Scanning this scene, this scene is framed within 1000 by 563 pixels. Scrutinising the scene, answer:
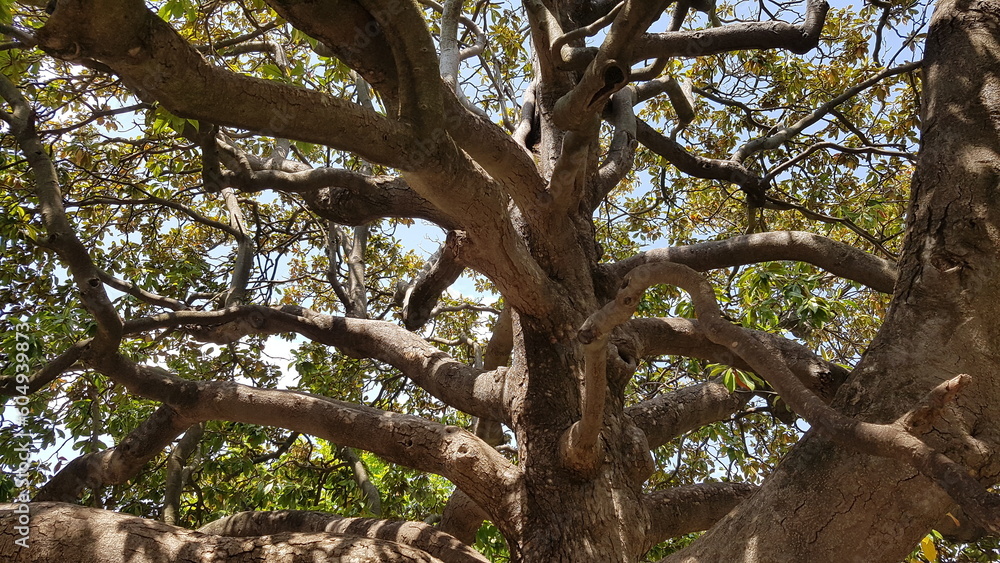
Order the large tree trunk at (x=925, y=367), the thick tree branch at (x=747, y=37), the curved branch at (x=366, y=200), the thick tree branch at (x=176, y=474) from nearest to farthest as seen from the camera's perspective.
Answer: the large tree trunk at (x=925, y=367) → the thick tree branch at (x=747, y=37) → the curved branch at (x=366, y=200) → the thick tree branch at (x=176, y=474)

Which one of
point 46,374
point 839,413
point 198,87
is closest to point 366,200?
point 46,374

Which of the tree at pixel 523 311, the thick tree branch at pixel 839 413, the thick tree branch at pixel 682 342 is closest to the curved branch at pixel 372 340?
the tree at pixel 523 311

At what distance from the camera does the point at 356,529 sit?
3.54m

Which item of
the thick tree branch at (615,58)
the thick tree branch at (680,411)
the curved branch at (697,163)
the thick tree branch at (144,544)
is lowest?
Result: the thick tree branch at (144,544)

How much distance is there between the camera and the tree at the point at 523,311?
2191 mm

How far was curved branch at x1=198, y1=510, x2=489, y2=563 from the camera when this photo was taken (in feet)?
10.6

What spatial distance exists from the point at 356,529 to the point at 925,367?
281cm

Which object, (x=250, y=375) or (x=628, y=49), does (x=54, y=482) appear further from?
(x=628, y=49)

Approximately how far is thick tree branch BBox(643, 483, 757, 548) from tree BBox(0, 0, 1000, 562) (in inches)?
0.7

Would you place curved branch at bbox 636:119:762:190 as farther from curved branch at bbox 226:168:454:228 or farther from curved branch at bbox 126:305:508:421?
curved branch at bbox 126:305:508:421

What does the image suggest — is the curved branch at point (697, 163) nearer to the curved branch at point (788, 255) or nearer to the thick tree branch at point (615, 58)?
the curved branch at point (788, 255)

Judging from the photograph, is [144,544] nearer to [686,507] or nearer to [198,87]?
[198,87]

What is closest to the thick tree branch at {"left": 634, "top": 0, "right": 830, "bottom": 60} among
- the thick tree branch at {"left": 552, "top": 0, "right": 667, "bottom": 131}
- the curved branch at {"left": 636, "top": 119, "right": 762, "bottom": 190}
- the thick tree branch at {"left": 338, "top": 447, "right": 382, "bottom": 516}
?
the thick tree branch at {"left": 552, "top": 0, "right": 667, "bottom": 131}

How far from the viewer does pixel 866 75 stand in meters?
6.11
